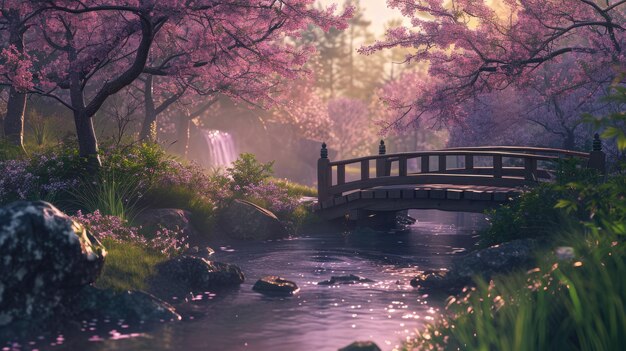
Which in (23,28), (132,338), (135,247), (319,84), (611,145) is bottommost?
(132,338)

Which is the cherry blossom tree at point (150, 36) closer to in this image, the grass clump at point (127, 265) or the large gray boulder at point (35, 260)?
the grass clump at point (127, 265)

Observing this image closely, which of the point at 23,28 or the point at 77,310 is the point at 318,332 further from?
the point at 23,28

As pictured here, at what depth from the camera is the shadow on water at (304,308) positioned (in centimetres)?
1022

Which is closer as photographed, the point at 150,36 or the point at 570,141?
the point at 150,36

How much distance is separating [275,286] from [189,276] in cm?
142

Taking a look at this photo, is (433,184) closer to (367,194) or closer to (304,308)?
(367,194)

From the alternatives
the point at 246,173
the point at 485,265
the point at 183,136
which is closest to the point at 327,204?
the point at 246,173

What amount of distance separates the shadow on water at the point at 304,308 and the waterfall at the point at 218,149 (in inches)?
995

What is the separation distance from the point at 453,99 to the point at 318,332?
11592 millimetres

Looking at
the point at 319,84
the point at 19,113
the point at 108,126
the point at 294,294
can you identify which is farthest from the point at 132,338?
the point at 319,84

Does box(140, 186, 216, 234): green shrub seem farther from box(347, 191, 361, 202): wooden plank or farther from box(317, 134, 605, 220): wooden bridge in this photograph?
box(347, 191, 361, 202): wooden plank

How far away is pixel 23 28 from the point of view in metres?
20.6

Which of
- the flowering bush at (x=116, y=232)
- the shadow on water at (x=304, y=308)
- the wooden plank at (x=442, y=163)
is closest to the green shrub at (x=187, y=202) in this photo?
the shadow on water at (x=304, y=308)

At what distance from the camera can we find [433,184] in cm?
2159
